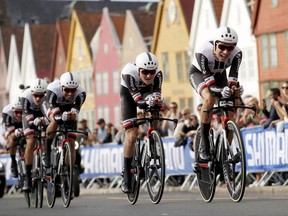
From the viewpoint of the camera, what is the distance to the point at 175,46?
64875 millimetres

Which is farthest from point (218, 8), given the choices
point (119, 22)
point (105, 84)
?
point (105, 84)

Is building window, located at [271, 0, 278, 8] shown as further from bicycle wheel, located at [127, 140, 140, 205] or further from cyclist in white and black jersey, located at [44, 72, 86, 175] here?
bicycle wheel, located at [127, 140, 140, 205]

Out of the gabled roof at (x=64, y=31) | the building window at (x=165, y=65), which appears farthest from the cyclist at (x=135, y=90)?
the gabled roof at (x=64, y=31)

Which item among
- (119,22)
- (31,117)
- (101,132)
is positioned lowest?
(31,117)

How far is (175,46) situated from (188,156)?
39.3 m

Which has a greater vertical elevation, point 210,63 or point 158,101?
point 210,63

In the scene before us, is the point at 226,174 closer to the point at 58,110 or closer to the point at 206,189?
the point at 206,189

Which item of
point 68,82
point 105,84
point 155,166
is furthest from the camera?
point 105,84

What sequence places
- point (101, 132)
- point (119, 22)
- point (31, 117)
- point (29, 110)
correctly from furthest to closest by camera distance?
point (119, 22)
point (101, 132)
point (29, 110)
point (31, 117)

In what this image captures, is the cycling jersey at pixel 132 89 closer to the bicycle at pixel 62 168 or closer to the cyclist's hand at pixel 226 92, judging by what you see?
the bicycle at pixel 62 168

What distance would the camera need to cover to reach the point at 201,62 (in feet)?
49.6

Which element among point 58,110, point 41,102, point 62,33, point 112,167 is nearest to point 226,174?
point 58,110

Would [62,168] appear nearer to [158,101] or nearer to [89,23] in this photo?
[158,101]

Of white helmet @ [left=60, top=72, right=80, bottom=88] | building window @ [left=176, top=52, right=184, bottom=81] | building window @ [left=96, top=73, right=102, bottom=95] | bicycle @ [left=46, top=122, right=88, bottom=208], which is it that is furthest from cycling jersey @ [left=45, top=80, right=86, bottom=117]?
building window @ [left=96, top=73, right=102, bottom=95]
